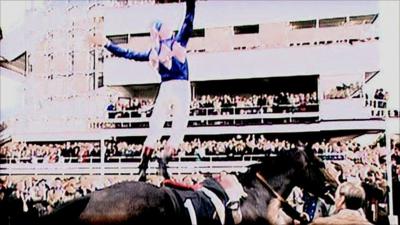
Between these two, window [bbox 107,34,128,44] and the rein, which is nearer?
the rein

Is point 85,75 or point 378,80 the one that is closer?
point 378,80

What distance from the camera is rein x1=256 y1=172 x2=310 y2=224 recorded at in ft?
19.0

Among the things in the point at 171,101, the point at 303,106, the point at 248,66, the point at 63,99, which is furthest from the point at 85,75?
the point at 303,106

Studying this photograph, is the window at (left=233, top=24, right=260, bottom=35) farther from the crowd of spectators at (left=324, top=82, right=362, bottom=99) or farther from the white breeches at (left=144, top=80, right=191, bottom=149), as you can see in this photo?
the crowd of spectators at (left=324, top=82, right=362, bottom=99)

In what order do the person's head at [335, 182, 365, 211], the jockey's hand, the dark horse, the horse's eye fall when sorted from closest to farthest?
the dark horse < the person's head at [335, 182, 365, 211] < the horse's eye < the jockey's hand

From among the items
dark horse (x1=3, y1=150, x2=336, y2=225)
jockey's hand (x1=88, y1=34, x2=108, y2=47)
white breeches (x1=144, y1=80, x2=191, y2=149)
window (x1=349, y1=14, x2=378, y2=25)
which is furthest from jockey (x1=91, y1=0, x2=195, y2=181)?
window (x1=349, y1=14, x2=378, y2=25)

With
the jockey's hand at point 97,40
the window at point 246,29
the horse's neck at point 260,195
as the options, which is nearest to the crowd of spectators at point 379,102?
the horse's neck at point 260,195

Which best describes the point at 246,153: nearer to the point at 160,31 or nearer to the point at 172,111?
the point at 172,111

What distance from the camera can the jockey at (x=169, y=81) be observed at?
236 inches

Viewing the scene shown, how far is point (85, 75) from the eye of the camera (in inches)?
243

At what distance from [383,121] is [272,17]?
0.99m

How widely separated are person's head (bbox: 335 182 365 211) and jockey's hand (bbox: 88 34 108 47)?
6.14 feet

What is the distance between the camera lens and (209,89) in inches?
234

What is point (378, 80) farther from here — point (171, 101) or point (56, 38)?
point (56, 38)
